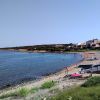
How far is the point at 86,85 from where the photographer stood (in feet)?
89.1

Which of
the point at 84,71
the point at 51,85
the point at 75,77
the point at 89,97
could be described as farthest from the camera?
the point at 84,71

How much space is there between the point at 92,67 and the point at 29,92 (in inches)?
778

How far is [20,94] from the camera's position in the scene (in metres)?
27.5

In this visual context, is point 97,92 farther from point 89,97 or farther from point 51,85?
point 51,85

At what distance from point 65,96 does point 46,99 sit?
1595 millimetres

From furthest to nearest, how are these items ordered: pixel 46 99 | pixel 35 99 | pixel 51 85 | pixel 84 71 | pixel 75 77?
pixel 84 71 < pixel 75 77 < pixel 51 85 < pixel 35 99 < pixel 46 99

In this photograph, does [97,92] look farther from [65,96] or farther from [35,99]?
[35,99]

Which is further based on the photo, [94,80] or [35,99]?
[94,80]

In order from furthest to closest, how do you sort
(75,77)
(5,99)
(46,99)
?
(75,77), (5,99), (46,99)

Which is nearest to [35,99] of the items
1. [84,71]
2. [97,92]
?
[97,92]

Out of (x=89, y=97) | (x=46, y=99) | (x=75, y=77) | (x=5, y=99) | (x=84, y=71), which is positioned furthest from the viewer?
(x=84, y=71)

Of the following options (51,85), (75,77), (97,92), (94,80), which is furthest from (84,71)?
(97,92)

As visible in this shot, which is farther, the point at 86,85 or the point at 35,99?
the point at 86,85

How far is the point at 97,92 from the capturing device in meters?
21.4
